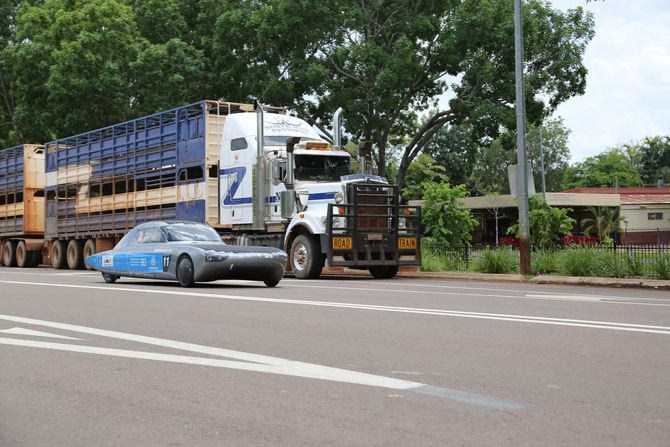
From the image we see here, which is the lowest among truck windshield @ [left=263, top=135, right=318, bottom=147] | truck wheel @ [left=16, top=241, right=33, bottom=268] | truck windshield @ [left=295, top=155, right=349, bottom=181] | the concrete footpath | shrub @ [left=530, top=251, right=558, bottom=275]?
the concrete footpath

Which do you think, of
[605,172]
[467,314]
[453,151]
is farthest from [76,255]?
[605,172]

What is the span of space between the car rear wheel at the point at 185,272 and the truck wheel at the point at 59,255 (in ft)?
53.4

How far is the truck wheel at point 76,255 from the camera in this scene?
1177 inches

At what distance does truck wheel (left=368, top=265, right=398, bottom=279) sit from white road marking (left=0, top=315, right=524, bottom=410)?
1304 cm

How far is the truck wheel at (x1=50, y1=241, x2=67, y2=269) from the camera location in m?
31.1

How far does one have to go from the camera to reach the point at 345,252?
66.8 ft

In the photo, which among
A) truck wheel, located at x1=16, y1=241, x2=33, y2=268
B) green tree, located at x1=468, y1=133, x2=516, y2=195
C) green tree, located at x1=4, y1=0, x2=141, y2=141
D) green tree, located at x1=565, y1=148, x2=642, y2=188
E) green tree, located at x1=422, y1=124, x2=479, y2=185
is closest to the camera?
truck wheel, located at x1=16, y1=241, x2=33, y2=268

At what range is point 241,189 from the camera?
74.0ft

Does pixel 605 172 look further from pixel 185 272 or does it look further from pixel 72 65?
pixel 185 272

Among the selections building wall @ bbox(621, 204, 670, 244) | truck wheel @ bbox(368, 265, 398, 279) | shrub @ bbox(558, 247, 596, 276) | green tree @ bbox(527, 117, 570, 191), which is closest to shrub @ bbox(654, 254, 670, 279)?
shrub @ bbox(558, 247, 596, 276)

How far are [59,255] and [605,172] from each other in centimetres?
7201

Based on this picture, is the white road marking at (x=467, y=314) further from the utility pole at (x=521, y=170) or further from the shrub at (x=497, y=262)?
the shrub at (x=497, y=262)

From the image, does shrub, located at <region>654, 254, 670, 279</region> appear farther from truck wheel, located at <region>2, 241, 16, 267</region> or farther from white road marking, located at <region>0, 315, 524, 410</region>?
truck wheel, located at <region>2, 241, 16, 267</region>

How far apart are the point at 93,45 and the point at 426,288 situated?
26432 millimetres
